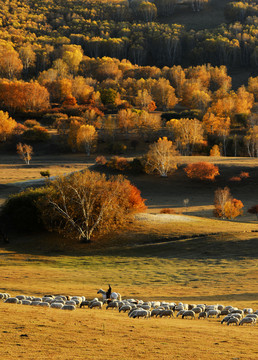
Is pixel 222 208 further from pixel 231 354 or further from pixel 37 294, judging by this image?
pixel 231 354

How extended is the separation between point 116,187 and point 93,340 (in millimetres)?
43731

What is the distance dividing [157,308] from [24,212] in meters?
40.8

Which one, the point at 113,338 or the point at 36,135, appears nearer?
the point at 113,338

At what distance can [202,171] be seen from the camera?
102 meters

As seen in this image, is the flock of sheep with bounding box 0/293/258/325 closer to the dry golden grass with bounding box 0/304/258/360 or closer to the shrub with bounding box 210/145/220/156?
the dry golden grass with bounding box 0/304/258/360

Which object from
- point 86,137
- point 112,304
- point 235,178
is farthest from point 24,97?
point 112,304

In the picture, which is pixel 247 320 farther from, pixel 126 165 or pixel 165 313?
pixel 126 165

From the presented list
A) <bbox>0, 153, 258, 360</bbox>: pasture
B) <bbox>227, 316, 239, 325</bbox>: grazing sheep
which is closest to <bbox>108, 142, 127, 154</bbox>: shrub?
<bbox>0, 153, 258, 360</bbox>: pasture

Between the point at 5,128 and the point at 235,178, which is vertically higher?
the point at 5,128

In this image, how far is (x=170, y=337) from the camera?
63.3 feet

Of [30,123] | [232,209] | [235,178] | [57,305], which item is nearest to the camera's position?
[57,305]

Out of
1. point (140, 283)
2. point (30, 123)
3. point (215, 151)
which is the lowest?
point (140, 283)

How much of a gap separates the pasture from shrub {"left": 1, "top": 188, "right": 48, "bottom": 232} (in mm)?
2394

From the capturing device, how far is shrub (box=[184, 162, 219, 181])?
336 ft
